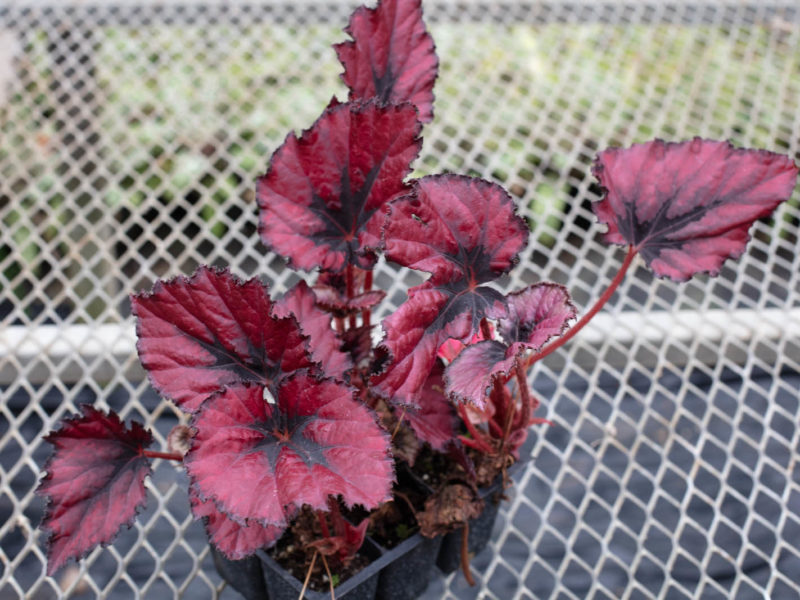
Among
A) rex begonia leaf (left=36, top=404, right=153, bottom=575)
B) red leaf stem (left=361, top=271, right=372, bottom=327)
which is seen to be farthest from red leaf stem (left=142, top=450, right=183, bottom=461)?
red leaf stem (left=361, top=271, right=372, bottom=327)

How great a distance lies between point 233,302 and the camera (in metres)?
0.65

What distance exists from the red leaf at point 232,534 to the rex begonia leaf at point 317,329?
146mm

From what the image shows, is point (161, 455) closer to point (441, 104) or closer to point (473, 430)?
point (473, 430)

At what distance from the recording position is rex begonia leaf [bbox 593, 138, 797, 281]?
0.72 meters

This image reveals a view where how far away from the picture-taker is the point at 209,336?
0.67m

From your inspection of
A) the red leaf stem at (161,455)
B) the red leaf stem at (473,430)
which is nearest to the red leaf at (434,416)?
the red leaf stem at (473,430)

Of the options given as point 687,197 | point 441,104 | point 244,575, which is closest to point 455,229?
point 687,197

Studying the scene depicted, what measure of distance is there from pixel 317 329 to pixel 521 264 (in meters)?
0.75

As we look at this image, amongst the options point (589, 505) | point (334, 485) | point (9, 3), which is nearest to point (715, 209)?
point (334, 485)

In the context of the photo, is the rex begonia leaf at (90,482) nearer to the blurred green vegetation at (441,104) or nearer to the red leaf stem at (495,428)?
the red leaf stem at (495,428)

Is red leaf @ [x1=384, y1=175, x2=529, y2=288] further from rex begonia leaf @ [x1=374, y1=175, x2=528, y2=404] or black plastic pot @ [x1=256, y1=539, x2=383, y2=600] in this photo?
black plastic pot @ [x1=256, y1=539, x2=383, y2=600]

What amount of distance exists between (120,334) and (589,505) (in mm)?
698

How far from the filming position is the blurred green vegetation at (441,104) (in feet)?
4.86

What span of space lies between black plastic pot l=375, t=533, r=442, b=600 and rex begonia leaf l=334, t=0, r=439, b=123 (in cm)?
44
